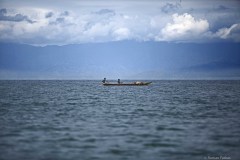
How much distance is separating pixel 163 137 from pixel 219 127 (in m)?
7.78

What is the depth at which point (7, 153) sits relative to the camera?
23750mm

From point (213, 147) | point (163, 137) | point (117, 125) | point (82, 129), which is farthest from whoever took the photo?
point (117, 125)

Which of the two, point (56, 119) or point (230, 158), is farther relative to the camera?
point (56, 119)

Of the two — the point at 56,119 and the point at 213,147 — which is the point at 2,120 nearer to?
the point at 56,119

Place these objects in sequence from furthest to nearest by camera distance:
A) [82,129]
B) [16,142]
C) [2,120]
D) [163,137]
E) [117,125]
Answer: [2,120], [117,125], [82,129], [163,137], [16,142]

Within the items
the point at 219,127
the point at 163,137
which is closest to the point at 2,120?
the point at 163,137

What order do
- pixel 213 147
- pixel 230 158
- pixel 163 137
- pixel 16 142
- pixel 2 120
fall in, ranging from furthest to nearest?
pixel 2 120, pixel 163 137, pixel 16 142, pixel 213 147, pixel 230 158

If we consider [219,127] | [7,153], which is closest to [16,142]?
[7,153]

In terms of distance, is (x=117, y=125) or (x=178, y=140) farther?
(x=117, y=125)

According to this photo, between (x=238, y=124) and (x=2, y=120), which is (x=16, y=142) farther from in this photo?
(x=238, y=124)

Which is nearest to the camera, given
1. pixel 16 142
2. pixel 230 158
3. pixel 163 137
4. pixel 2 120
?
pixel 230 158

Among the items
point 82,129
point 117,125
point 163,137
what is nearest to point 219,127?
point 163,137

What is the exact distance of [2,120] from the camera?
40.3m

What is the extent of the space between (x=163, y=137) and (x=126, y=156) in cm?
719
